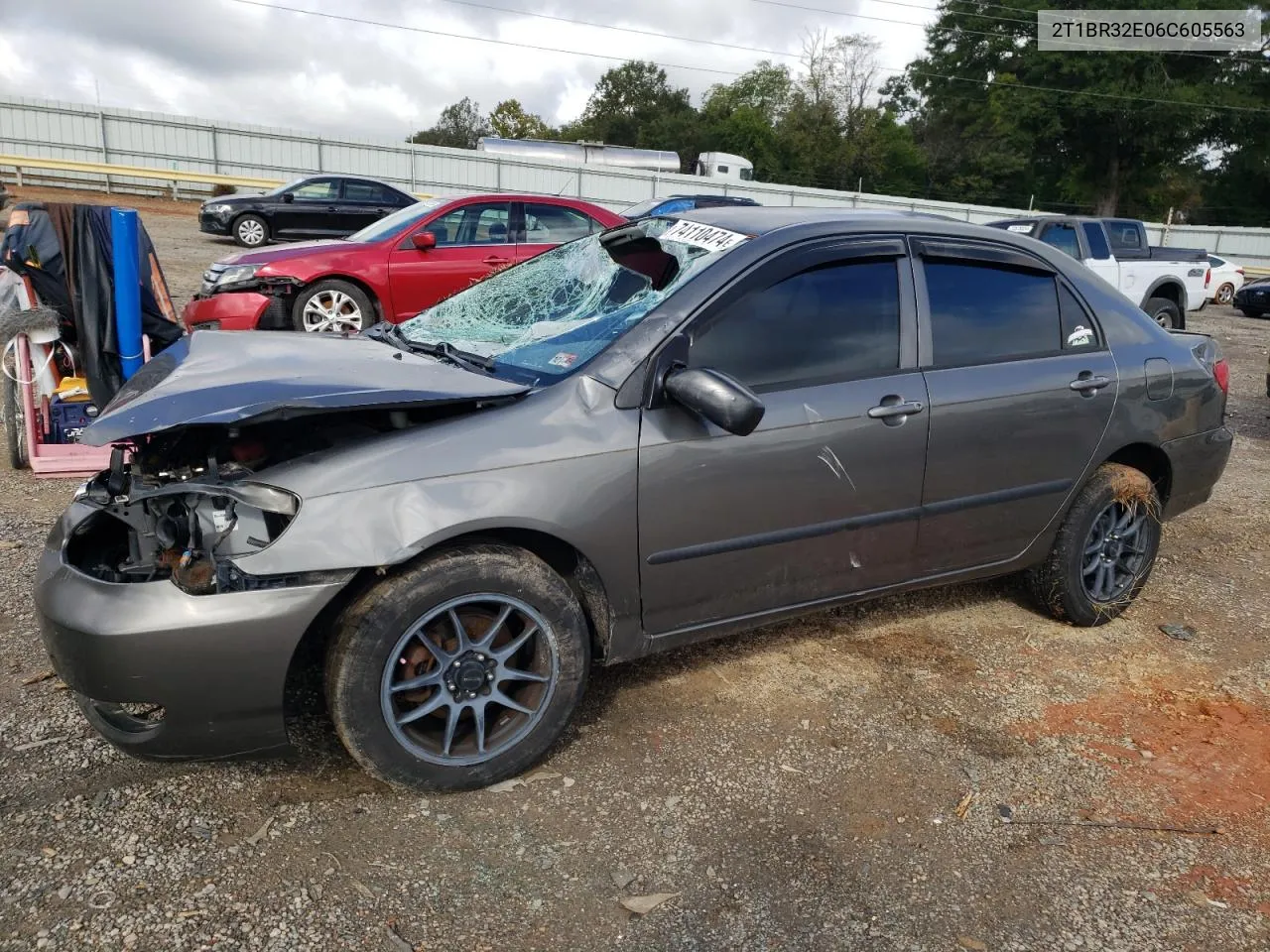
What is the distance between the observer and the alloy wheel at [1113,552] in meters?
3.98

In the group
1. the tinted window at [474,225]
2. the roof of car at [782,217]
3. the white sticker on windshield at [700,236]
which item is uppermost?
the tinted window at [474,225]

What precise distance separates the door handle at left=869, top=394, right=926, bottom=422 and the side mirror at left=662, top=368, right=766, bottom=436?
0.67m

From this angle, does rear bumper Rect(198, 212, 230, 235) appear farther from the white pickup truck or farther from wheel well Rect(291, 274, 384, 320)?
the white pickup truck

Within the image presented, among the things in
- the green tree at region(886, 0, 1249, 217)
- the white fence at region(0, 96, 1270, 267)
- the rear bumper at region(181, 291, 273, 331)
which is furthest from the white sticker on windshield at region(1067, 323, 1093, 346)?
the green tree at region(886, 0, 1249, 217)

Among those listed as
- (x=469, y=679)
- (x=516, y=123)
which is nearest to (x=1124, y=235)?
(x=469, y=679)

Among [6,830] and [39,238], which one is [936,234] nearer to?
[6,830]

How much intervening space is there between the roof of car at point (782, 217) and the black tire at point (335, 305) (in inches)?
217

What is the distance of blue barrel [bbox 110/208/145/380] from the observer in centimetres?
523

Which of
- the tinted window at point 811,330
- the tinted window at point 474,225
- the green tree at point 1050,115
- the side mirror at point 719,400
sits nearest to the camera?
the side mirror at point 719,400

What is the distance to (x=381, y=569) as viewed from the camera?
2.49 metres

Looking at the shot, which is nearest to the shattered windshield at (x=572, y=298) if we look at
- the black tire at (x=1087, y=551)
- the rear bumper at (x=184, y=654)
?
the rear bumper at (x=184, y=654)

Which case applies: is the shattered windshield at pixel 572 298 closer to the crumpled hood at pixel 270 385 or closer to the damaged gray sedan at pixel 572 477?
the damaged gray sedan at pixel 572 477

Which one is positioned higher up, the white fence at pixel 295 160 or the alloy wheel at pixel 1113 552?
the white fence at pixel 295 160

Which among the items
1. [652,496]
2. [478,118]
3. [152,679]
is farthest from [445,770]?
[478,118]
